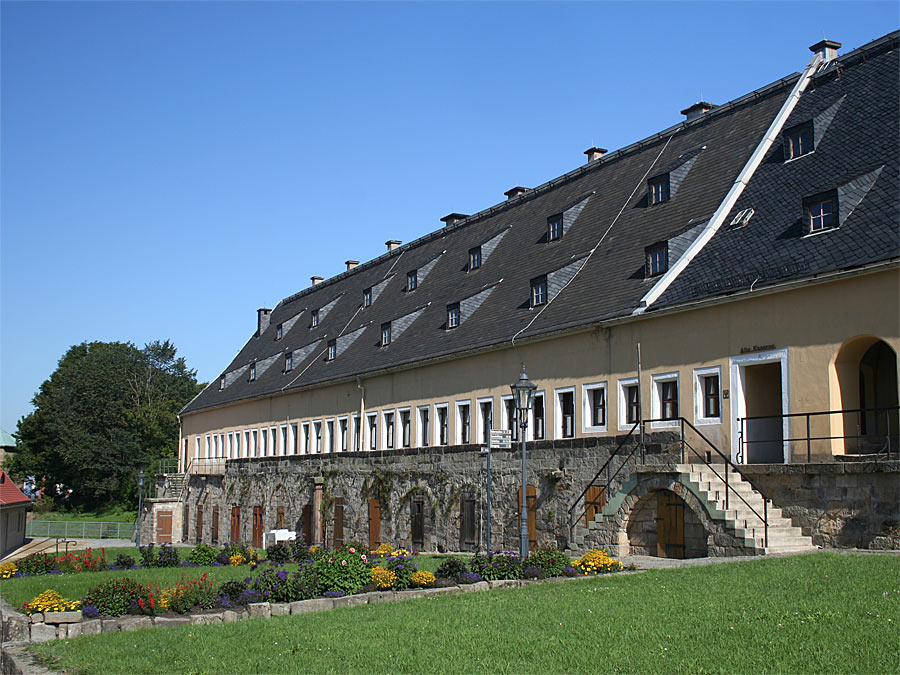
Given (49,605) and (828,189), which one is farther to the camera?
(828,189)

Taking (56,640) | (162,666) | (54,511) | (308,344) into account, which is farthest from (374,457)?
(54,511)

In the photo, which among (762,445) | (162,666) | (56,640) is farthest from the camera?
(762,445)

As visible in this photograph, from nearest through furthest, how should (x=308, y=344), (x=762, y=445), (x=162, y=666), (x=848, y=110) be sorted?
(x=162, y=666) → (x=762, y=445) → (x=848, y=110) → (x=308, y=344)

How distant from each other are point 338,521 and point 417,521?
6.82 meters

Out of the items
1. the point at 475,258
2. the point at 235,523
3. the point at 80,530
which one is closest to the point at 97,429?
the point at 80,530

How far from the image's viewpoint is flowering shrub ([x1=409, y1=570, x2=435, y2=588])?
16.6 meters

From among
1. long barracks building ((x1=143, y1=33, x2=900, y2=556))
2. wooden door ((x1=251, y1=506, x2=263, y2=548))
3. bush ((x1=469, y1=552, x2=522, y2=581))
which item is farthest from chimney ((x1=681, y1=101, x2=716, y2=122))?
wooden door ((x1=251, y1=506, x2=263, y2=548))

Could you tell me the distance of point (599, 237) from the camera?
3175 centimetres

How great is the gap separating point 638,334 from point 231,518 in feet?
105

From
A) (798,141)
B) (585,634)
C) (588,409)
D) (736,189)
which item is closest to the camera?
(585,634)

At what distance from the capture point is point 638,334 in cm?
2577

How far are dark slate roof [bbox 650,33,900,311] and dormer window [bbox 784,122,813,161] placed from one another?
239 millimetres

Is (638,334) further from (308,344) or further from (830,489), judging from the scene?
(308,344)

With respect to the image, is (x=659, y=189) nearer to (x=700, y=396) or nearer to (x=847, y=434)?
(x=700, y=396)
